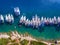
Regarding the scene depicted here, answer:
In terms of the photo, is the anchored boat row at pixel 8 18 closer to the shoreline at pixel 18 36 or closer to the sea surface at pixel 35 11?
the sea surface at pixel 35 11

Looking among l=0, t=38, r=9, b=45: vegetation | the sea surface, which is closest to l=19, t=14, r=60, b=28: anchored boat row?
the sea surface

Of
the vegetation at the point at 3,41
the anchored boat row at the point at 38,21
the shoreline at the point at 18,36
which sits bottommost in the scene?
the vegetation at the point at 3,41

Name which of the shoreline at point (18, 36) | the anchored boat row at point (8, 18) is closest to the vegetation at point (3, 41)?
the shoreline at point (18, 36)

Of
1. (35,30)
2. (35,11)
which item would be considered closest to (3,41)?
(35,30)

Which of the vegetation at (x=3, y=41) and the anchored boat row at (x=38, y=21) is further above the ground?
the anchored boat row at (x=38, y=21)

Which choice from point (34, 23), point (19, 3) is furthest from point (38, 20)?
point (19, 3)

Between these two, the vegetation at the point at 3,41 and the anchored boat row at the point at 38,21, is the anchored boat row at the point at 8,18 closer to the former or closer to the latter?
the anchored boat row at the point at 38,21

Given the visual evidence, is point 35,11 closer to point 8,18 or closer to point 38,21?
point 38,21

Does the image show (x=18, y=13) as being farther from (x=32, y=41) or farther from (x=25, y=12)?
(x=32, y=41)
